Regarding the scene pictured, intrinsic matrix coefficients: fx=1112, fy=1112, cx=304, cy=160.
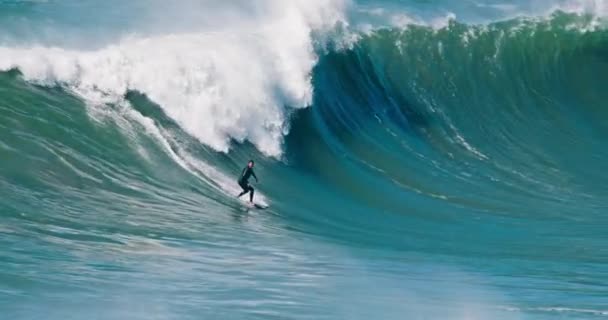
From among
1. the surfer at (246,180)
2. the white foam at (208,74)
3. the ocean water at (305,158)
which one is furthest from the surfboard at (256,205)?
the white foam at (208,74)

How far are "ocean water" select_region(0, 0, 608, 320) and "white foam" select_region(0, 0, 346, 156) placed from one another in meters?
0.04

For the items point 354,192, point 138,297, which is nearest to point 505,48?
point 354,192

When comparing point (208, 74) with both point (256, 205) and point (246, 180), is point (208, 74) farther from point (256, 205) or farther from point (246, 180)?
point (256, 205)

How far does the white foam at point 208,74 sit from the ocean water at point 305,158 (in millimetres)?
38

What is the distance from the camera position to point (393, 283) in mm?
10281

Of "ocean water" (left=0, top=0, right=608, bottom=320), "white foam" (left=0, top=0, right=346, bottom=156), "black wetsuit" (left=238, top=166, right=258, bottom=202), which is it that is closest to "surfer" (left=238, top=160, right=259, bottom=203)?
"black wetsuit" (left=238, top=166, right=258, bottom=202)

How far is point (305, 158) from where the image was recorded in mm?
17375

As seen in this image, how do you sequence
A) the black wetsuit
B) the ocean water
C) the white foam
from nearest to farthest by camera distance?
1. the ocean water
2. the black wetsuit
3. the white foam

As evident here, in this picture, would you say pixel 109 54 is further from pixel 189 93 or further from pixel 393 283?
pixel 393 283

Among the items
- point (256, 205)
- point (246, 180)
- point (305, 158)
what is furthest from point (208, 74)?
point (256, 205)

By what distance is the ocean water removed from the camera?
9.59 m

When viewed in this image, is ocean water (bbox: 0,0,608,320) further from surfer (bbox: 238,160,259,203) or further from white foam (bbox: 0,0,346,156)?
surfer (bbox: 238,160,259,203)

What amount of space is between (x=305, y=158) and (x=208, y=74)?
6.88 feet

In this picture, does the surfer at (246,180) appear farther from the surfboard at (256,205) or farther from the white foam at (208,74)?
the white foam at (208,74)
